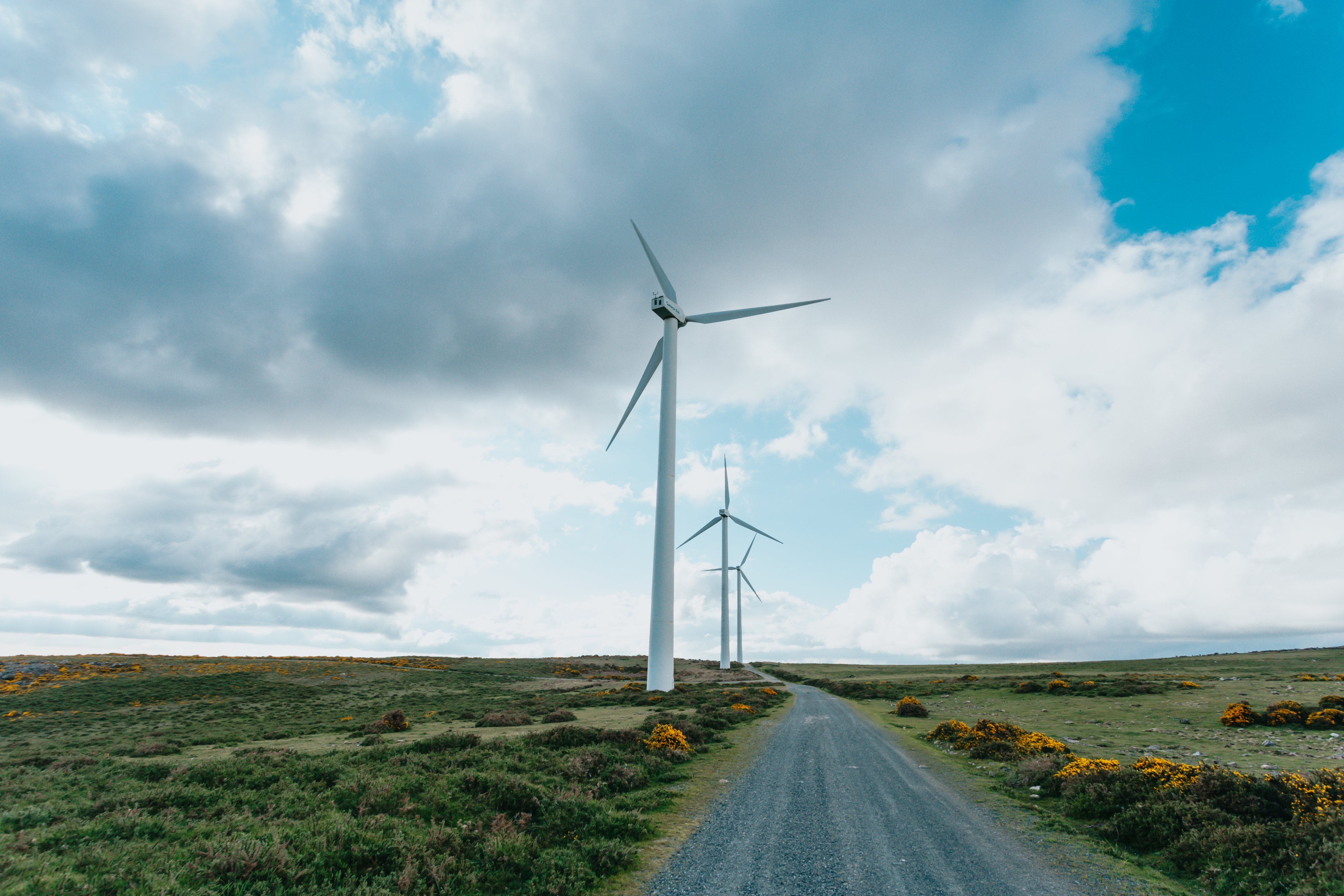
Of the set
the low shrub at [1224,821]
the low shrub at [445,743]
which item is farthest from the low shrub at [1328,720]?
the low shrub at [445,743]

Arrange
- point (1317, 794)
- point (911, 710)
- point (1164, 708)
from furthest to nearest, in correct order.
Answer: point (911, 710), point (1164, 708), point (1317, 794)

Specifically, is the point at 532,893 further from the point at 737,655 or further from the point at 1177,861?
the point at 737,655

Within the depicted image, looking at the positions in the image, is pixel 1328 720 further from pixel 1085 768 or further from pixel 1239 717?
pixel 1085 768

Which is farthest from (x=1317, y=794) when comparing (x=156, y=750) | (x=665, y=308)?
(x=665, y=308)

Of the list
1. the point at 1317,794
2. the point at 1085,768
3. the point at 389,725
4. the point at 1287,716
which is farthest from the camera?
the point at 389,725

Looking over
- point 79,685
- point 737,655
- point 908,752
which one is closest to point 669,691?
point 908,752

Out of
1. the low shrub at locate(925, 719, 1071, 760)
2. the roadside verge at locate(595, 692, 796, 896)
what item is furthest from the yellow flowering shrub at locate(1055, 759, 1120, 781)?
the roadside verge at locate(595, 692, 796, 896)

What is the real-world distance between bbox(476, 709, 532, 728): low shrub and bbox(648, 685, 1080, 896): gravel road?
20.3 meters

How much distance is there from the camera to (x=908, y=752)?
89.3ft

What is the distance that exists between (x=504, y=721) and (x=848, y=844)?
1169 inches

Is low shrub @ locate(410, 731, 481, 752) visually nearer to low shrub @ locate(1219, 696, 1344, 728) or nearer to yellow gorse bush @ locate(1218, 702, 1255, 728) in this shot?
yellow gorse bush @ locate(1218, 702, 1255, 728)

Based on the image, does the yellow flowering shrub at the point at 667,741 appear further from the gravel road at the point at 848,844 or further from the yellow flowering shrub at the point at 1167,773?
the yellow flowering shrub at the point at 1167,773

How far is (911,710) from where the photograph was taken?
1774 inches

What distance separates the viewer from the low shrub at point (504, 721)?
36.8m
